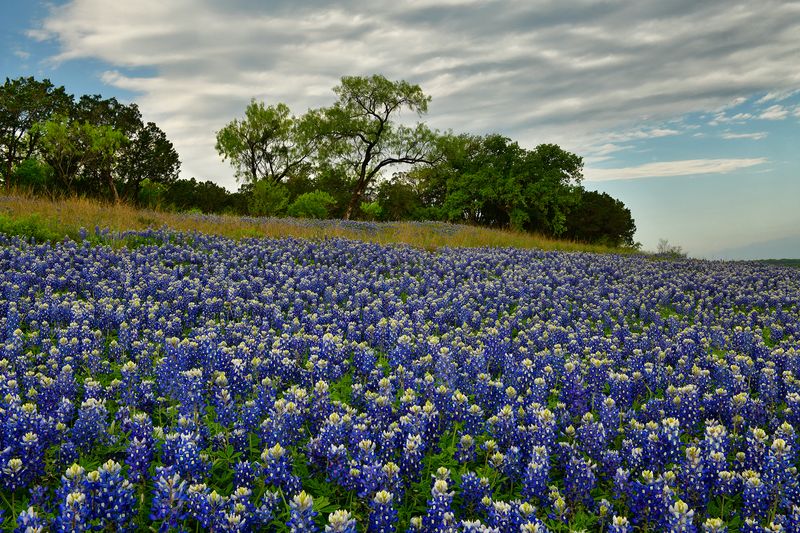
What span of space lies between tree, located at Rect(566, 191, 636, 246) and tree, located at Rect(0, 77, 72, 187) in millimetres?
62727

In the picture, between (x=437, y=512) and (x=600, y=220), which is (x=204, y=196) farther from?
(x=437, y=512)

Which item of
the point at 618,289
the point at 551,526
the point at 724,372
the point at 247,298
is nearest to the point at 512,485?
the point at 551,526

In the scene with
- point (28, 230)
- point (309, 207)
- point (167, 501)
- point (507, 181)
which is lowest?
point (167, 501)

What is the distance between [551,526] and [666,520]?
0.68m

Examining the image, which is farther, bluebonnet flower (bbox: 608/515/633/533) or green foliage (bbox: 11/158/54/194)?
green foliage (bbox: 11/158/54/194)

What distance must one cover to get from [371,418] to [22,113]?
79093 millimetres

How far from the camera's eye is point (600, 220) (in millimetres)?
64438

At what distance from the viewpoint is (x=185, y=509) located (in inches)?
→ 136

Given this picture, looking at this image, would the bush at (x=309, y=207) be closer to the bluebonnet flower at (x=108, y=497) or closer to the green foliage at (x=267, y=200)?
the green foliage at (x=267, y=200)

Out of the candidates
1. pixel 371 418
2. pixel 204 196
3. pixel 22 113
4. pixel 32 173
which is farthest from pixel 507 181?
pixel 22 113

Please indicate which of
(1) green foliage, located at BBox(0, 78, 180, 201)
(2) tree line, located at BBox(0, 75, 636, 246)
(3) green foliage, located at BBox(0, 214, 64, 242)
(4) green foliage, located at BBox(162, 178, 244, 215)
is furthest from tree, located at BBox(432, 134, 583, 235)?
(3) green foliage, located at BBox(0, 214, 64, 242)

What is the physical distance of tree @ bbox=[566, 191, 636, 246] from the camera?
6329cm

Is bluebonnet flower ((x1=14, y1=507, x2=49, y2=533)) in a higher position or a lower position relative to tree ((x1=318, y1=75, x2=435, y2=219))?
lower

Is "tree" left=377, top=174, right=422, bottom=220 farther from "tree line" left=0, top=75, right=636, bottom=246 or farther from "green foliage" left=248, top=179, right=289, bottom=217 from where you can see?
"green foliage" left=248, top=179, right=289, bottom=217
